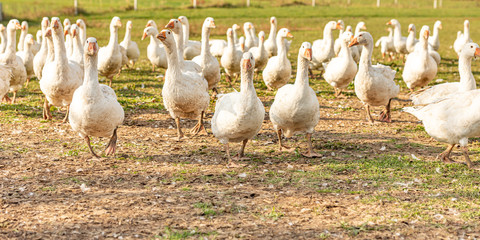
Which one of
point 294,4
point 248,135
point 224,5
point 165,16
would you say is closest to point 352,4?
point 294,4

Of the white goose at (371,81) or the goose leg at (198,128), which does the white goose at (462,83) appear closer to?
the white goose at (371,81)

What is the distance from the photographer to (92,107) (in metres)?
7.41

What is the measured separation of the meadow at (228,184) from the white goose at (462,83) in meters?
0.79

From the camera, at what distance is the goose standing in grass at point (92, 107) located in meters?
7.43

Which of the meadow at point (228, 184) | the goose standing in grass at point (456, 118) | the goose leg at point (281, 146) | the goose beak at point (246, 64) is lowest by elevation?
the meadow at point (228, 184)

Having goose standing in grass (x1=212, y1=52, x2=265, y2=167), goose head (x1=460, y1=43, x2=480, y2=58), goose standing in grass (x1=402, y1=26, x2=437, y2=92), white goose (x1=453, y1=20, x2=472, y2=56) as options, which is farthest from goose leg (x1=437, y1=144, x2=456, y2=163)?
white goose (x1=453, y1=20, x2=472, y2=56)

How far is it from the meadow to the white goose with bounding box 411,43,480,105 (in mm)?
794

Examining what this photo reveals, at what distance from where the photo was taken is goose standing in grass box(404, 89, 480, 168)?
23.8ft

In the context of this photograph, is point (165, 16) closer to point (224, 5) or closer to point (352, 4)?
point (224, 5)

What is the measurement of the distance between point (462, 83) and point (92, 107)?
6.28 metres

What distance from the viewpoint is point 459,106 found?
742cm

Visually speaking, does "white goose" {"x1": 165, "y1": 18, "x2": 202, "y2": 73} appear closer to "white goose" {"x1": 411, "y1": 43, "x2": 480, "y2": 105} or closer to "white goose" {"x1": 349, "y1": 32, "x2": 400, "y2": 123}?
"white goose" {"x1": 349, "y1": 32, "x2": 400, "y2": 123}

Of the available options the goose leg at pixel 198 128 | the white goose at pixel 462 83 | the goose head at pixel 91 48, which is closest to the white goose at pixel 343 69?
the white goose at pixel 462 83

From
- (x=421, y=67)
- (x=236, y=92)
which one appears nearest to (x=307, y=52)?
(x=236, y=92)
